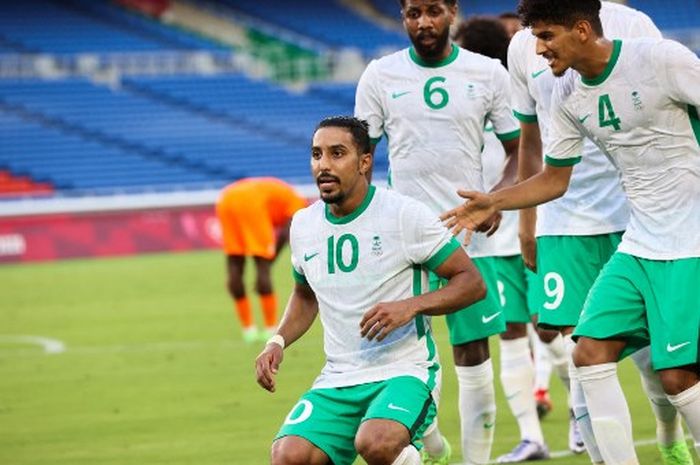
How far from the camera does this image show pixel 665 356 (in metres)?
6.47

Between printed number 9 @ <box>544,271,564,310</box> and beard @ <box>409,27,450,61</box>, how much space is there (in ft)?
4.21

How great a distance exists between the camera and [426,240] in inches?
263

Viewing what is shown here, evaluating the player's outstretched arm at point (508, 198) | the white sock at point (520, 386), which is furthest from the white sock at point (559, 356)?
the player's outstretched arm at point (508, 198)

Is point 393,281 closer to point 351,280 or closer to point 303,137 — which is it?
point 351,280

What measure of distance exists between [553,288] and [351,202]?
1499 millimetres

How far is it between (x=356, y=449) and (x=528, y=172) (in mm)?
1889

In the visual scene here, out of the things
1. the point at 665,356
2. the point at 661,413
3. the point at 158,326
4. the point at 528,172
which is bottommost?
the point at 158,326

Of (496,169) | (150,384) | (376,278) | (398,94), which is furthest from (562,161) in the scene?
(150,384)

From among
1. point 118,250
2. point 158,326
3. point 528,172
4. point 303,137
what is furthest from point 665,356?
point 303,137

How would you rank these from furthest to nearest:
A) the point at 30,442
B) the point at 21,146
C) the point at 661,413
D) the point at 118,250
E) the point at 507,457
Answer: the point at 21,146
the point at 118,250
the point at 30,442
the point at 507,457
the point at 661,413

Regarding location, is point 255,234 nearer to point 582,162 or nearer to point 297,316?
point 582,162

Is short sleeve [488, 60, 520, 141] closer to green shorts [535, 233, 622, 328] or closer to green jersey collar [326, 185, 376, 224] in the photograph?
green shorts [535, 233, 622, 328]

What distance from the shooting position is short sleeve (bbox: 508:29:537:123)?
773 centimetres

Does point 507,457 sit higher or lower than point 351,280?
lower
